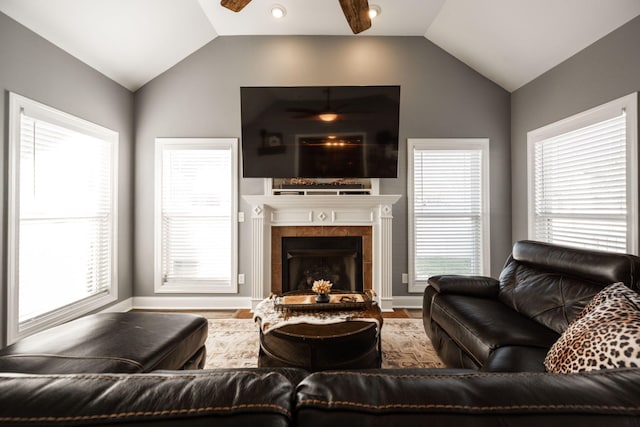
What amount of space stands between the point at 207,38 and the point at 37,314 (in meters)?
3.37

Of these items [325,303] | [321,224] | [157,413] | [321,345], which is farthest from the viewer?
[321,224]

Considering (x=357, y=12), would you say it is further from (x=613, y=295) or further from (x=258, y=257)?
(x=258, y=257)

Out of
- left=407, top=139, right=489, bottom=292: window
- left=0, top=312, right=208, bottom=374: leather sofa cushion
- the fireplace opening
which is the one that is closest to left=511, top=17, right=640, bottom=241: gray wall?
left=407, top=139, right=489, bottom=292: window

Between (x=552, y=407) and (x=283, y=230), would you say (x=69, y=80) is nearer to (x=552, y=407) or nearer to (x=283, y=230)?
(x=283, y=230)

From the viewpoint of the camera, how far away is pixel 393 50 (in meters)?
3.84

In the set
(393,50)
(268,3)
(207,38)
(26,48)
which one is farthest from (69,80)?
(393,50)

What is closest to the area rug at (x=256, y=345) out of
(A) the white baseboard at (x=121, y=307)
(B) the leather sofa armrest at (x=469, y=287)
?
(B) the leather sofa armrest at (x=469, y=287)

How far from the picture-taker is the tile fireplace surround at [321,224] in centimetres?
368

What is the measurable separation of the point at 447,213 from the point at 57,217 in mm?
4186

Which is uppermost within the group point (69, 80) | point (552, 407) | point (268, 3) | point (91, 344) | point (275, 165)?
point (268, 3)

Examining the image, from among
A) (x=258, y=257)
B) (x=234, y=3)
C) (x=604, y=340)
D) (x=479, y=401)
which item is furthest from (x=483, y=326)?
(x=234, y=3)

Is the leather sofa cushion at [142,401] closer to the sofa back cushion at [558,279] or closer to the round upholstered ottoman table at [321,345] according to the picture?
the round upholstered ottoman table at [321,345]

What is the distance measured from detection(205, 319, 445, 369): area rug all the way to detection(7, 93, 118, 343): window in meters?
1.41

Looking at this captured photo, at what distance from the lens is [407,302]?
12.7 ft
